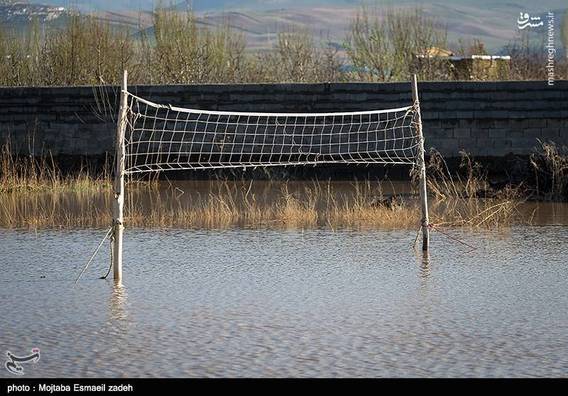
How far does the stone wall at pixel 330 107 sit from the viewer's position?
2548 cm

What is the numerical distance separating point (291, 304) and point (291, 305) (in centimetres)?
5

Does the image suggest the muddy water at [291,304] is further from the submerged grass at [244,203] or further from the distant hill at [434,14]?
the distant hill at [434,14]

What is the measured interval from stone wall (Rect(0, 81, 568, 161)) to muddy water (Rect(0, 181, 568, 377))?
8157 millimetres

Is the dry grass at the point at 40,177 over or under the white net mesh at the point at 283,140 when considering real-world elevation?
under

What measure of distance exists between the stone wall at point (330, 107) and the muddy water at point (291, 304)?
26.8 ft

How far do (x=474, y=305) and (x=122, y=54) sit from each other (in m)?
20.2

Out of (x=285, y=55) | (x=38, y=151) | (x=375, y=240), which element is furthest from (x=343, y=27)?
(x=375, y=240)

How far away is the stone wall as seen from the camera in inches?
1003

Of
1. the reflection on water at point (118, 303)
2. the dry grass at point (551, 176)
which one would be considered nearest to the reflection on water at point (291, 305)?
the reflection on water at point (118, 303)

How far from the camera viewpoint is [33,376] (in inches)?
370

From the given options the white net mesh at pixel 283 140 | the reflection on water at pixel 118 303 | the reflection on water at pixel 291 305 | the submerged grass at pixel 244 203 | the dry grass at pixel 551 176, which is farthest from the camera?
the white net mesh at pixel 283 140

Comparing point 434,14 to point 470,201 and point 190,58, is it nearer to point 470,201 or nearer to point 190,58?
point 190,58

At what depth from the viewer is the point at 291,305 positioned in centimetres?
1223

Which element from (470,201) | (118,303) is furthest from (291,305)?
(470,201)
